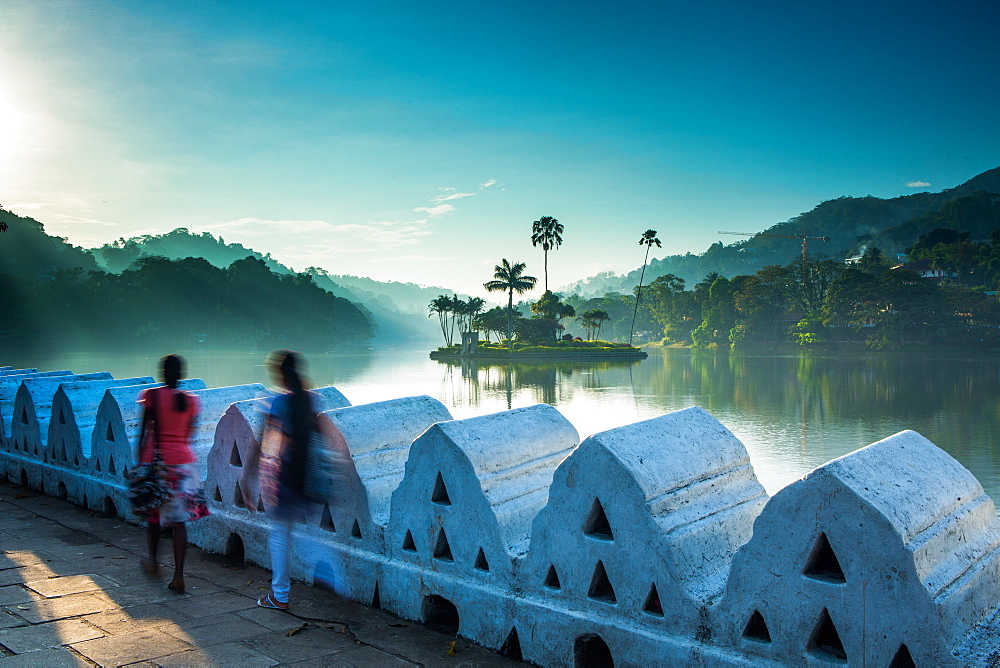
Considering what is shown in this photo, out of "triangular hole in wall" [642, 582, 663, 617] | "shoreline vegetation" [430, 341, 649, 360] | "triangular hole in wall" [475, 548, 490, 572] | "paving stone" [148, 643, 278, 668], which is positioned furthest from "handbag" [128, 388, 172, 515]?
"shoreline vegetation" [430, 341, 649, 360]

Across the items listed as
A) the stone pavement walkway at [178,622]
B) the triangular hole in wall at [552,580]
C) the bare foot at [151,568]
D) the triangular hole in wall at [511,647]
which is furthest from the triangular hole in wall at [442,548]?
the bare foot at [151,568]

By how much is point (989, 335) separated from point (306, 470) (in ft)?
241

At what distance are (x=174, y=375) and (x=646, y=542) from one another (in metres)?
3.07

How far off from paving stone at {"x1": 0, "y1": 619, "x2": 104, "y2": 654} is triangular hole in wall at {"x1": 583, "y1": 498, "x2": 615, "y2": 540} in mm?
2236

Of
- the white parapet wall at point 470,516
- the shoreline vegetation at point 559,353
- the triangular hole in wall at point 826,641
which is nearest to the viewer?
the triangular hole in wall at point 826,641

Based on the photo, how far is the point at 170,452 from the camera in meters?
4.36

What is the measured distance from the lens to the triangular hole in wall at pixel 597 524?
289cm

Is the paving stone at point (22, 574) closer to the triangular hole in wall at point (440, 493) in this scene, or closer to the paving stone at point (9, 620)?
the paving stone at point (9, 620)

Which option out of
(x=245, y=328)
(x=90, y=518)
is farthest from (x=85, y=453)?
(x=245, y=328)

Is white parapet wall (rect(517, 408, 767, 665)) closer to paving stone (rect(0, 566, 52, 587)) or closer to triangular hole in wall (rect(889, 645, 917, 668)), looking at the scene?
triangular hole in wall (rect(889, 645, 917, 668))

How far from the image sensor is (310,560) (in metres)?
4.11

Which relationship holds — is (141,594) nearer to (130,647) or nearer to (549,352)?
(130,647)

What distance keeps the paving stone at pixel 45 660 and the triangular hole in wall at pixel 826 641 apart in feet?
9.01

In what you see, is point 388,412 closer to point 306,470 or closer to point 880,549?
point 306,470
